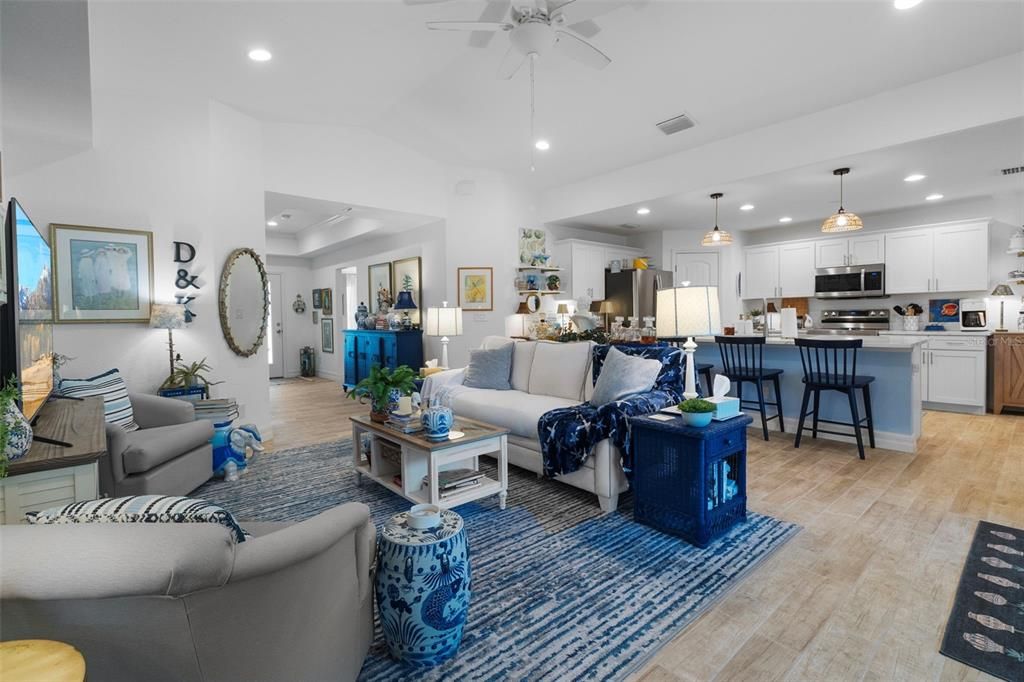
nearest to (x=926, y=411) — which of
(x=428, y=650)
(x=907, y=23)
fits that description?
(x=907, y=23)

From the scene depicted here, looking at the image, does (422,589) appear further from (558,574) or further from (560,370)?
(560,370)

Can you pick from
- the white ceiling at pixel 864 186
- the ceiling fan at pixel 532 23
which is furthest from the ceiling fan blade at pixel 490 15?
the white ceiling at pixel 864 186

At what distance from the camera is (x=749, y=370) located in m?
4.60

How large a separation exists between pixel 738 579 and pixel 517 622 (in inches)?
40.0

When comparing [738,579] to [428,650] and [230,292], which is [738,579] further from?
[230,292]

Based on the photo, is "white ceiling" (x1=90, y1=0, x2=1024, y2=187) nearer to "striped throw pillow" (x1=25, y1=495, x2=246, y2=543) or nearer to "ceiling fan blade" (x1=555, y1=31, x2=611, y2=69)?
"ceiling fan blade" (x1=555, y1=31, x2=611, y2=69)

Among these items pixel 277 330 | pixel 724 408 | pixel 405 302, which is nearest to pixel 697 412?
pixel 724 408

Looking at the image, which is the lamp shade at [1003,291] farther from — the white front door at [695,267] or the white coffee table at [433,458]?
the white coffee table at [433,458]

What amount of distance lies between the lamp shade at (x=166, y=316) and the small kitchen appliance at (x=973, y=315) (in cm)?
822

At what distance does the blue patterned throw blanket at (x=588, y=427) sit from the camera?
9.23 ft

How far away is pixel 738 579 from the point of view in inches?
84.2

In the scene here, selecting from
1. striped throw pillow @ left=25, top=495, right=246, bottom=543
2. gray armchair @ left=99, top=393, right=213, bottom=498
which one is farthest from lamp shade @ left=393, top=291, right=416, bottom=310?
striped throw pillow @ left=25, top=495, right=246, bottom=543

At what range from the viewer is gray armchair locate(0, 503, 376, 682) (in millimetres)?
868

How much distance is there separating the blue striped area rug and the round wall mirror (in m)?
1.52
